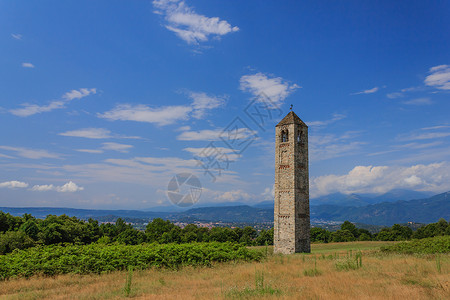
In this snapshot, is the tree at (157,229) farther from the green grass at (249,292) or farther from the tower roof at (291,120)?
the green grass at (249,292)

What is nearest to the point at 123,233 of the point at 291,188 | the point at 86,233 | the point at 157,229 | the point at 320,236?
the point at 157,229

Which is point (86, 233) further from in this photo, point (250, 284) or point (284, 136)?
point (250, 284)

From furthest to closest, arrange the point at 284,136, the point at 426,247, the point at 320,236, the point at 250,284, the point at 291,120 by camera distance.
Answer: the point at 320,236 → the point at 284,136 → the point at 291,120 → the point at 426,247 → the point at 250,284

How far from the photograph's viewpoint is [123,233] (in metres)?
53.0

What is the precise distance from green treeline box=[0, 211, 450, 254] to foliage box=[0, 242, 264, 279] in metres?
10.4

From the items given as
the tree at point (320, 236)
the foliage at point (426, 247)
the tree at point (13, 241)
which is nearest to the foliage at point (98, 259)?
the foliage at point (426, 247)

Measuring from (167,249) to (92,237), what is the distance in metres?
38.4

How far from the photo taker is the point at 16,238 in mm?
31078

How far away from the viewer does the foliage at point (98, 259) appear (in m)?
12.4

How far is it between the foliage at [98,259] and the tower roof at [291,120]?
20.7 m

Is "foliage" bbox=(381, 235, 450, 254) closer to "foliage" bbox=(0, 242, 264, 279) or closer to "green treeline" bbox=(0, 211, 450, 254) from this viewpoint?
"foliage" bbox=(0, 242, 264, 279)

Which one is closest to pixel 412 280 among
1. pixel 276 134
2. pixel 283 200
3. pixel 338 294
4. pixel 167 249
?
pixel 338 294

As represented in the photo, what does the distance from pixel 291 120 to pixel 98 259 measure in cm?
2599

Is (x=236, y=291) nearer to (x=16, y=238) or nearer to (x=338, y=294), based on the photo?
(x=338, y=294)
